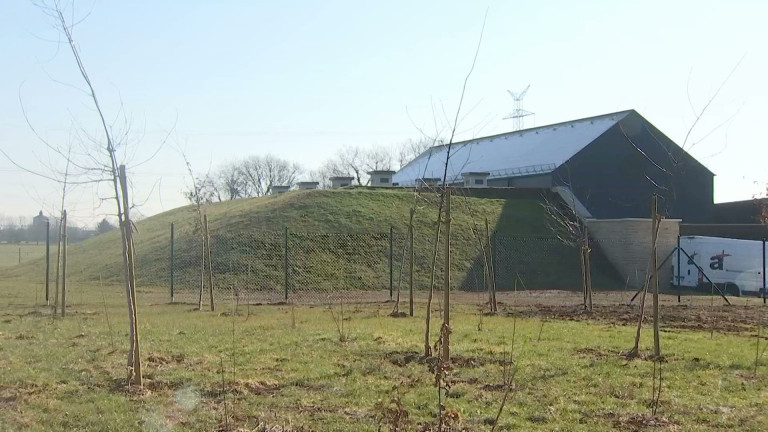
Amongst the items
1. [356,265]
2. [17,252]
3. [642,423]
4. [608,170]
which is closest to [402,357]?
[642,423]

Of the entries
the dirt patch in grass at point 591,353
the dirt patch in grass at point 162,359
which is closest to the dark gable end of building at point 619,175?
the dirt patch in grass at point 591,353

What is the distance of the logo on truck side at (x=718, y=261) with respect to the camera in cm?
2459

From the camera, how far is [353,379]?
24.9ft

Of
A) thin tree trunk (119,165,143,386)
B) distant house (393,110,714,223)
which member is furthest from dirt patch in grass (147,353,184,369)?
distant house (393,110,714,223)

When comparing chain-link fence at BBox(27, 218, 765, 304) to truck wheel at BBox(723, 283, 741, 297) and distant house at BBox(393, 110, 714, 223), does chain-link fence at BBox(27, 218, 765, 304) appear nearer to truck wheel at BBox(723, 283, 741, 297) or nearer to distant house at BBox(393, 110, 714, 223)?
truck wheel at BBox(723, 283, 741, 297)

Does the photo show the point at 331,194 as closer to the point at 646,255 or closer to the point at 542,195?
the point at 542,195

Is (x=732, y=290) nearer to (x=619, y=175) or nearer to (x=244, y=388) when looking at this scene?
(x=619, y=175)

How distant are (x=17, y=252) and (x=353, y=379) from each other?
185ft

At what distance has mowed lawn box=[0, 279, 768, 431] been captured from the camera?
5918 mm

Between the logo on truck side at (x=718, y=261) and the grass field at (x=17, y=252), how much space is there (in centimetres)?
4046

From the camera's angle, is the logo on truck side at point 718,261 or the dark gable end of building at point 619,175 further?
the dark gable end of building at point 619,175

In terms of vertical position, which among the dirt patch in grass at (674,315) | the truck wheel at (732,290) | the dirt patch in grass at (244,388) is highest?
the truck wheel at (732,290)

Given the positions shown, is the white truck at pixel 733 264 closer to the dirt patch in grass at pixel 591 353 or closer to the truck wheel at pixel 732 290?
the truck wheel at pixel 732 290

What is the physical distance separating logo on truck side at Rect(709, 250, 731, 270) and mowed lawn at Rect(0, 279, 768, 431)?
1362cm
